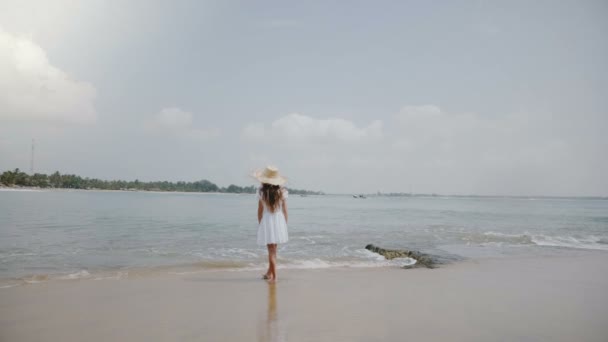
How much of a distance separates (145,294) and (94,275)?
7.95 feet

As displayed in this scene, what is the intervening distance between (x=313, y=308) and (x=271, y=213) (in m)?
2.39

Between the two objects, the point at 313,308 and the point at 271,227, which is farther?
the point at 271,227

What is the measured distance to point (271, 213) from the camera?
23.4 ft

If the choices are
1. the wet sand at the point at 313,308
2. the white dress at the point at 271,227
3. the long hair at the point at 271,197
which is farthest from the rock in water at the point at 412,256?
the long hair at the point at 271,197

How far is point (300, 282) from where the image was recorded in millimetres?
6941

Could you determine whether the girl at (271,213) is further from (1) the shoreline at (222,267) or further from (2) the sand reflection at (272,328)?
(2) the sand reflection at (272,328)

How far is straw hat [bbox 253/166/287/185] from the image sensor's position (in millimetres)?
7061

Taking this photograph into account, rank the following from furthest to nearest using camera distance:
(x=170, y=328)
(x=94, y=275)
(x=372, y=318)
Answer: (x=94, y=275)
(x=372, y=318)
(x=170, y=328)

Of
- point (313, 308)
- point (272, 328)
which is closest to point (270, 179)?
point (313, 308)

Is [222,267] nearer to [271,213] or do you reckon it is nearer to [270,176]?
[271,213]

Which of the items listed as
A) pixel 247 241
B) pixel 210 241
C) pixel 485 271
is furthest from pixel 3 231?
pixel 485 271

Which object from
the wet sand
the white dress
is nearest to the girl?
the white dress

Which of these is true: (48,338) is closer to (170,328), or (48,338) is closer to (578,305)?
(170,328)

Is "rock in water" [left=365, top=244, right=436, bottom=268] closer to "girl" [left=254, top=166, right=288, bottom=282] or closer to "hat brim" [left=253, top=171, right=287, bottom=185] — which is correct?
"girl" [left=254, top=166, right=288, bottom=282]
